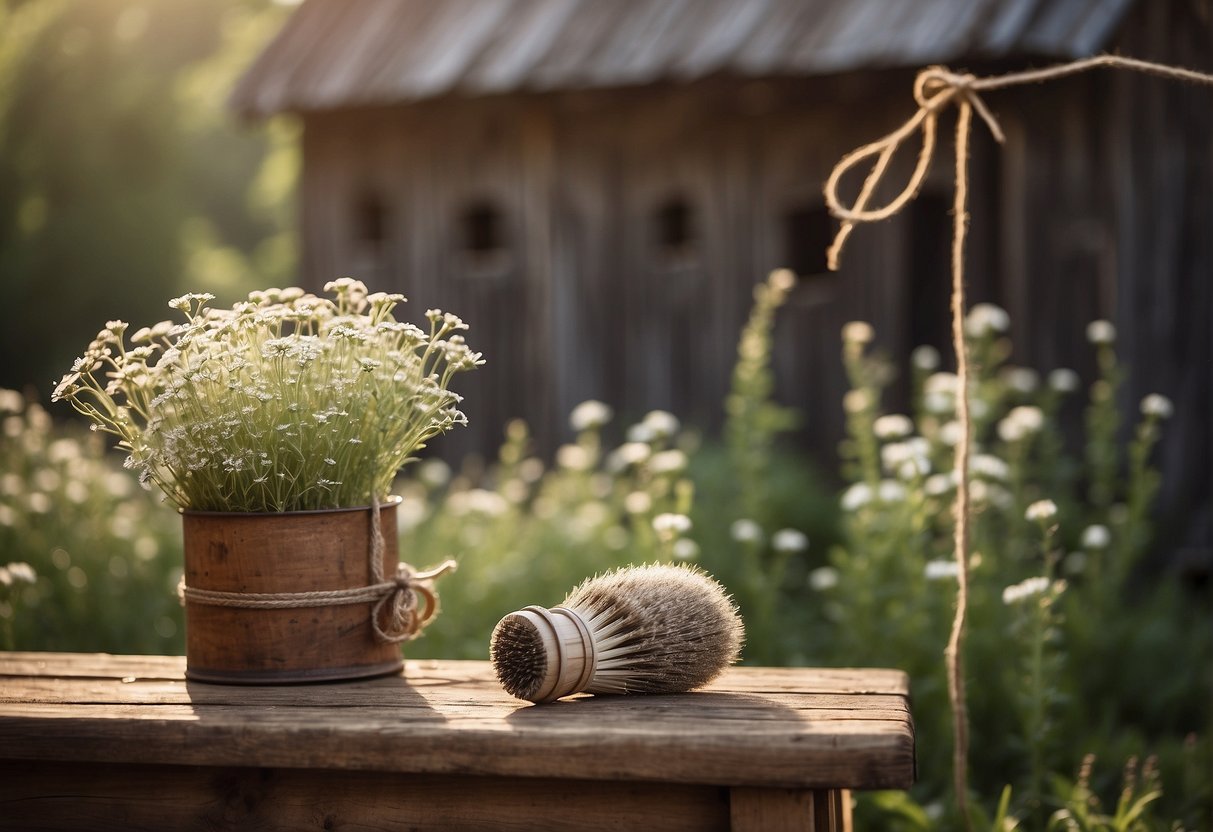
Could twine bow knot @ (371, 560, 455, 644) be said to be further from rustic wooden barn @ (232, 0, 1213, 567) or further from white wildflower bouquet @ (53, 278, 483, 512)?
rustic wooden barn @ (232, 0, 1213, 567)

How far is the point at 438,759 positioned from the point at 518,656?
0.91ft

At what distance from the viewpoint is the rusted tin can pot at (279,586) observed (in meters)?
2.37

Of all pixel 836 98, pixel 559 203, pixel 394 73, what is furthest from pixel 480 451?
pixel 836 98

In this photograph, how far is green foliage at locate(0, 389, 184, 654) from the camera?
4.49m

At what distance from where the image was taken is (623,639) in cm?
225

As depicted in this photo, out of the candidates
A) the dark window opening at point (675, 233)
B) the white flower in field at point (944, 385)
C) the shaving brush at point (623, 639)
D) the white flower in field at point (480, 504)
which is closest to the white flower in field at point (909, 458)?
the white flower in field at point (944, 385)

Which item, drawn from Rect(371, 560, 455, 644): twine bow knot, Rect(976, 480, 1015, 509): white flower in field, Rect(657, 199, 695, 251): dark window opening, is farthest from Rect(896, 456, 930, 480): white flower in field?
Rect(657, 199, 695, 251): dark window opening

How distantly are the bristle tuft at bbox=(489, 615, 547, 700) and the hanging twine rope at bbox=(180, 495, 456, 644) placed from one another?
0.97ft

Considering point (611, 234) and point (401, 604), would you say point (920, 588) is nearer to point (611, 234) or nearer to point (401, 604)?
point (401, 604)

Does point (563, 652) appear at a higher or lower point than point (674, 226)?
lower

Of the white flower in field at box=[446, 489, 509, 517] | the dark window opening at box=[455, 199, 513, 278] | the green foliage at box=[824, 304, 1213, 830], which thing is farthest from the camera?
the dark window opening at box=[455, 199, 513, 278]

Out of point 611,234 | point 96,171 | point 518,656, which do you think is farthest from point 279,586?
point 96,171

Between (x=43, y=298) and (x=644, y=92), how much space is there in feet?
35.0

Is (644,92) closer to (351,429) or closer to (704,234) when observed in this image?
(704,234)
